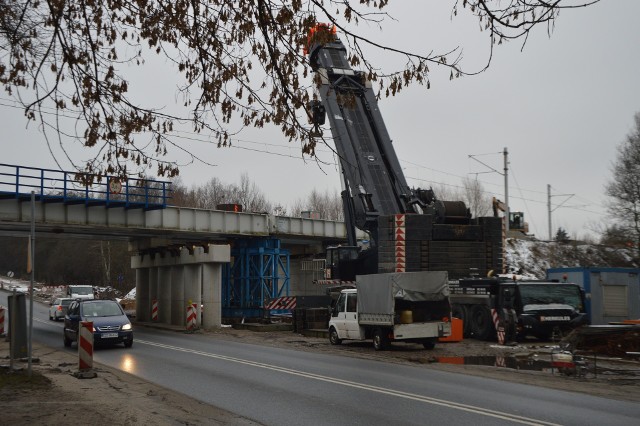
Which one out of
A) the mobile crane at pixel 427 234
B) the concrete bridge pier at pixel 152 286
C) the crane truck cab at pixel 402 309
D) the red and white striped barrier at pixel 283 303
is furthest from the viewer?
the concrete bridge pier at pixel 152 286

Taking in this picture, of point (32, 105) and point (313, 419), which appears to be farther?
point (313, 419)

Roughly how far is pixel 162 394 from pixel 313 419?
367cm

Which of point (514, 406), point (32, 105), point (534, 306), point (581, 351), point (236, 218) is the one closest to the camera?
point (32, 105)

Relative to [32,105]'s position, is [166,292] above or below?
below

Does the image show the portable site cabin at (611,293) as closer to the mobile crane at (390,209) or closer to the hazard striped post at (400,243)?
the mobile crane at (390,209)

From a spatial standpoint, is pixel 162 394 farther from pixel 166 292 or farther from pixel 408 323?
pixel 166 292

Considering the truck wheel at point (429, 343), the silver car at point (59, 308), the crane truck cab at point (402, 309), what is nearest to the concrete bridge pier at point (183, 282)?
the silver car at point (59, 308)

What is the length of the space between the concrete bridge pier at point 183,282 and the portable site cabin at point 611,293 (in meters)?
17.5

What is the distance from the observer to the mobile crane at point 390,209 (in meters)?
24.3

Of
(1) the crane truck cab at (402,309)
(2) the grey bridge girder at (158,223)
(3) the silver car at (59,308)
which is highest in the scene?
(2) the grey bridge girder at (158,223)

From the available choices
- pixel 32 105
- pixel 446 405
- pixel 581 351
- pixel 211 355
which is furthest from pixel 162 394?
pixel 581 351

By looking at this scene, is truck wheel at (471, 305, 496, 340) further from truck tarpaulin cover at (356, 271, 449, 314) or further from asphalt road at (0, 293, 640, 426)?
asphalt road at (0, 293, 640, 426)

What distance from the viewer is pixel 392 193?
25562mm

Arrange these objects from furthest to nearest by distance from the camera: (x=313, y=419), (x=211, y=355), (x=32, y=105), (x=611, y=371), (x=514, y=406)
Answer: (x=211, y=355)
(x=611, y=371)
(x=514, y=406)
(x=313, y=419)
(x=32, y=105)
